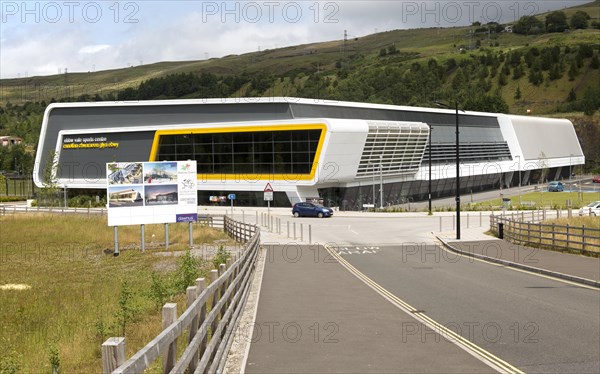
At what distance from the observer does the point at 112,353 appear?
453 centimetres

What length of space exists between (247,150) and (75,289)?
5105 cm

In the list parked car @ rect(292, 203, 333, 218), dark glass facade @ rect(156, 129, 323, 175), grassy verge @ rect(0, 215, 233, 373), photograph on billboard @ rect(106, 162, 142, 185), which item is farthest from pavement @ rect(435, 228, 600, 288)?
dark glass facade @ rect(156, 129, 323, 175)

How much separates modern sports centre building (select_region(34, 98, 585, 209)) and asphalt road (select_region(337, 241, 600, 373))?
42648mm

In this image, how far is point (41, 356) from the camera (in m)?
12.6

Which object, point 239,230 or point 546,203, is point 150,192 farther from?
point 546,203

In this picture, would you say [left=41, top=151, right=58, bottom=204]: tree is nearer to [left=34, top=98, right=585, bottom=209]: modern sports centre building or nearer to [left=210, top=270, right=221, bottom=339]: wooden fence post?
[left=34, top=98, right=585, bottom=209]: modern sports centre building

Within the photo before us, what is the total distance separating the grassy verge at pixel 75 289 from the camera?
41.5 feet

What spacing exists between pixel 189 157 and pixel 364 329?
219 feet

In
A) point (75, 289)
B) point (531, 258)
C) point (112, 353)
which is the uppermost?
point (112, 353)

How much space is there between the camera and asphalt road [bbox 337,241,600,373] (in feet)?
35.4

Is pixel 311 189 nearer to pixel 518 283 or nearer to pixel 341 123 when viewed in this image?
pixel 341 123

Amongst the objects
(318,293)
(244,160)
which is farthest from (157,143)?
(318,293)

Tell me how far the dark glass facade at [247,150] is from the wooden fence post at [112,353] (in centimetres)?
6440

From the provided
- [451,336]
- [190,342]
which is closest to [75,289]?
[451,336]
